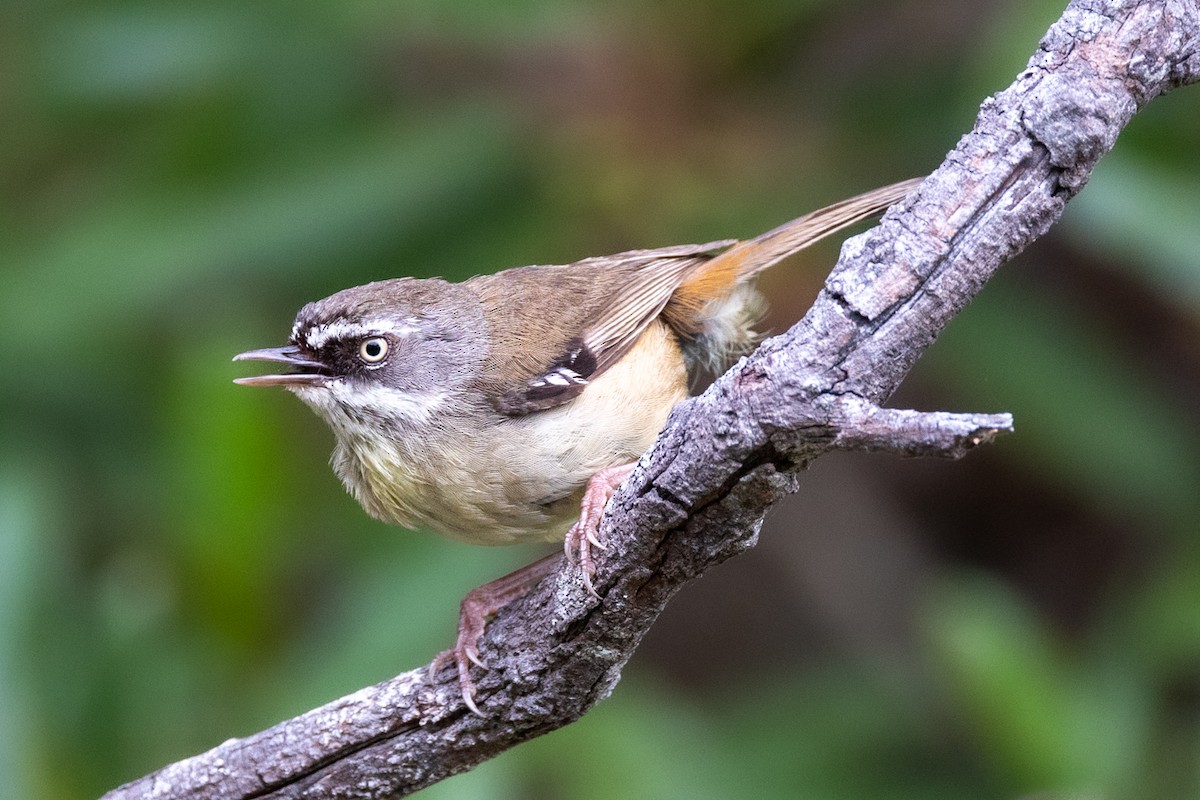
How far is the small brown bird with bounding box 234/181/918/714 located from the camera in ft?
13.4

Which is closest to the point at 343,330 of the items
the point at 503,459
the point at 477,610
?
the point at 503,459

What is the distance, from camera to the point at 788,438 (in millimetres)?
2703

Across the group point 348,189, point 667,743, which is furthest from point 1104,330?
point 348,189

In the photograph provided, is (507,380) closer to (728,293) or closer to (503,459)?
(503,459)

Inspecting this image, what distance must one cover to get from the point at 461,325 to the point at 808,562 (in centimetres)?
352

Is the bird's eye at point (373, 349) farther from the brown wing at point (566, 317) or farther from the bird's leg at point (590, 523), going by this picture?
the bird's leg at point (590, 523)

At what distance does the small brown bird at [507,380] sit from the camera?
409 cm

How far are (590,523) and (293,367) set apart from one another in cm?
142

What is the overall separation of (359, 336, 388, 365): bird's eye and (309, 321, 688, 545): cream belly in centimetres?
18

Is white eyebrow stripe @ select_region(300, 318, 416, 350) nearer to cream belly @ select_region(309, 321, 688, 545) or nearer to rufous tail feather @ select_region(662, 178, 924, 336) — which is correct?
cream belly @ select_region(309, 321, 688, 545)

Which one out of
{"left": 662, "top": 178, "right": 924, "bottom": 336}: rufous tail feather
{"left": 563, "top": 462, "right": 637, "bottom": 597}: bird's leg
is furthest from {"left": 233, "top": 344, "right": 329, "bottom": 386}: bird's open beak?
{"left": 662, "top": 178, "right": 924, "bottom": 336}: rufous tail feather

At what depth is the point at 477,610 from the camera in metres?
4.23

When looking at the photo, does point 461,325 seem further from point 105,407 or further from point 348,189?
point 105,407

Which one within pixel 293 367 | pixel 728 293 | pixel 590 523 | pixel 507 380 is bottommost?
pixel 590 523
